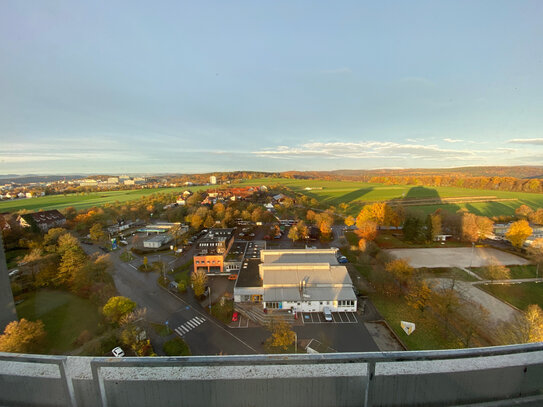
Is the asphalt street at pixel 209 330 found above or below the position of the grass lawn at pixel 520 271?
below

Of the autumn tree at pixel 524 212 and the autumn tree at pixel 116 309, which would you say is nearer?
the autumn tree at pixel 116 309

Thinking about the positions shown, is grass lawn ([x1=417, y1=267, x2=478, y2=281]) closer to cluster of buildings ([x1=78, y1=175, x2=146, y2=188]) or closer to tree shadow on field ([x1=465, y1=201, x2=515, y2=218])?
tree shadow on field ([x1=465, y1=201, x2=515, y2=218])

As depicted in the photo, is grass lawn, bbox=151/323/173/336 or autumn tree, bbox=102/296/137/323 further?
grass lawn, bbox=151/323/173/336

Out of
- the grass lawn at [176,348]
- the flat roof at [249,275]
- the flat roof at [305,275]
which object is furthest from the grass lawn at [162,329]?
the flat roof at [305,275]

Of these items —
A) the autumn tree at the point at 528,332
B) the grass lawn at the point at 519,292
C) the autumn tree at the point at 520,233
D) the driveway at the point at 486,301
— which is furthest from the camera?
the autumn tree at the point at 520,233

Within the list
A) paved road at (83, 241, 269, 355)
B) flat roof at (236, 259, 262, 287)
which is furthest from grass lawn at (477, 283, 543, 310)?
flat roof at (236, 259, 262, 287)

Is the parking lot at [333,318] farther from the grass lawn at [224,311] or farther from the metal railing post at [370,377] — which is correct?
the metal railing post at [370,377]

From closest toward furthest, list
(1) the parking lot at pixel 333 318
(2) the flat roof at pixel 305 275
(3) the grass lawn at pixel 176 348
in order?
(3) the grass lawn at pixel 176 348, (1) the parking lot at pixel 333 318, (2) the flat roof at pixel 305 275
